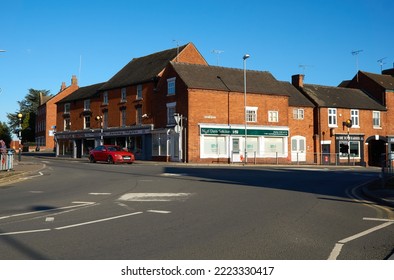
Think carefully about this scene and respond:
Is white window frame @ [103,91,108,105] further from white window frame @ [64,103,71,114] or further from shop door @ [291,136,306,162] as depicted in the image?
shop door @ [291,136,306,162]

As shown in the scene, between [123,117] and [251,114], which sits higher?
[123,117]

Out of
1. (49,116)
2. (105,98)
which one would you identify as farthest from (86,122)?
(49,116)

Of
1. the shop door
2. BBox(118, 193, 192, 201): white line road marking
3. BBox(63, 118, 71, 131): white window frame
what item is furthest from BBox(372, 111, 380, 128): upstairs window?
BBox(118, 193, 192, 201): white line road marking

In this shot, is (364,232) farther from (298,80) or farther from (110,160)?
(298,80)

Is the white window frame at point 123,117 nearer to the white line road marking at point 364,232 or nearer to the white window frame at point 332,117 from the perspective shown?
the white window frame at point 332,117

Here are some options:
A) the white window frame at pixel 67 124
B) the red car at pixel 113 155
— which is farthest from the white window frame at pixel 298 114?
the white window frame at pixel 67 124

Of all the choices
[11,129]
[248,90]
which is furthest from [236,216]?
[11,129]

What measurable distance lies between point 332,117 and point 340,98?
330cm

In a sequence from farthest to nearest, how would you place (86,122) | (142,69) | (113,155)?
(86,122), (142,69), (113,155)

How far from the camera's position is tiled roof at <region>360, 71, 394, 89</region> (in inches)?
2021

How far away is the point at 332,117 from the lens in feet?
156

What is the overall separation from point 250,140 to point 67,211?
3252 cm

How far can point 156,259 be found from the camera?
6.11 metres

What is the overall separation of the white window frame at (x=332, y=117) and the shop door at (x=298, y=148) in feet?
12.6
